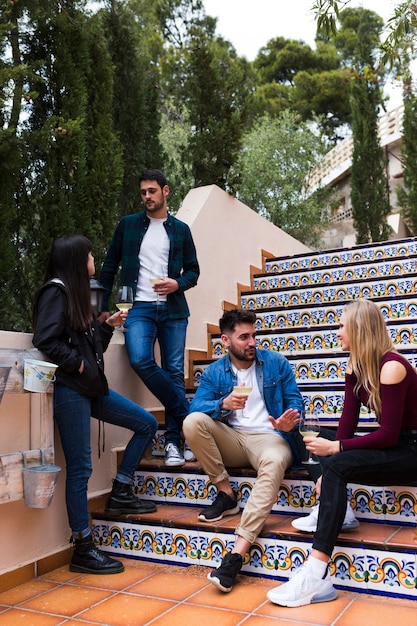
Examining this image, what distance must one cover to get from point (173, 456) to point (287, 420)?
2.84 ft

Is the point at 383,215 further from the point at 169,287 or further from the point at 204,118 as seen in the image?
the point at 169,287

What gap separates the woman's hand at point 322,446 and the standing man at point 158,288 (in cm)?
108

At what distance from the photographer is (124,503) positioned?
329 cm

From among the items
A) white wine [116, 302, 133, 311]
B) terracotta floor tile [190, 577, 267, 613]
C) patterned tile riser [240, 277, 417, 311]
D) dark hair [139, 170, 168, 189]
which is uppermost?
dark hair [139, 170, 168, 189]

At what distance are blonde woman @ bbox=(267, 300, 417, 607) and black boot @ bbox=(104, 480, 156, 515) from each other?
0.99 m

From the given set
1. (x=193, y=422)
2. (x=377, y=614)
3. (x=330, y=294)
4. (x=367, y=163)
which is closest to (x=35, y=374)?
(x=193, y=422)

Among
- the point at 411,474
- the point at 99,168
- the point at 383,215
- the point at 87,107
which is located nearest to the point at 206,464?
the point at 411,474

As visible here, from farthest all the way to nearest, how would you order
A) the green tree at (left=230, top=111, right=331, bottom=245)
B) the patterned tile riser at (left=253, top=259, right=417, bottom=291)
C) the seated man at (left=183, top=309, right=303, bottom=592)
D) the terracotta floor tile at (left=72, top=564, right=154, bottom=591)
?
the green tree at (left=230, top=111, right=331, bottom=245)
the patterned tile riser at (left=253, top=259, right=417, bottom=291)
the seated man at (left=183, top=309, right=303, bottom=592)
the terracotta floor tile at (left=72, top=564, right=154, bottom=591)

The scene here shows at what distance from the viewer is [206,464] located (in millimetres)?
3051

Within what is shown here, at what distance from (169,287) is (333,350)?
Answer: 1.36 m

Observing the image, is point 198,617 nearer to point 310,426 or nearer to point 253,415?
point 310,426

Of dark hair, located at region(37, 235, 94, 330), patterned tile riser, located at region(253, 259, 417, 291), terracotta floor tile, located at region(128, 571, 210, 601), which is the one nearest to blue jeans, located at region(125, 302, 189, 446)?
dark hair, located at region(37, 235, 94, 330)

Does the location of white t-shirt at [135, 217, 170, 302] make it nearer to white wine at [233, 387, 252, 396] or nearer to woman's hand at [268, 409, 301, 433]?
white wine at [233, 387, 252, 396]

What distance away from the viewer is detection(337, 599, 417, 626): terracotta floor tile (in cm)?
224
